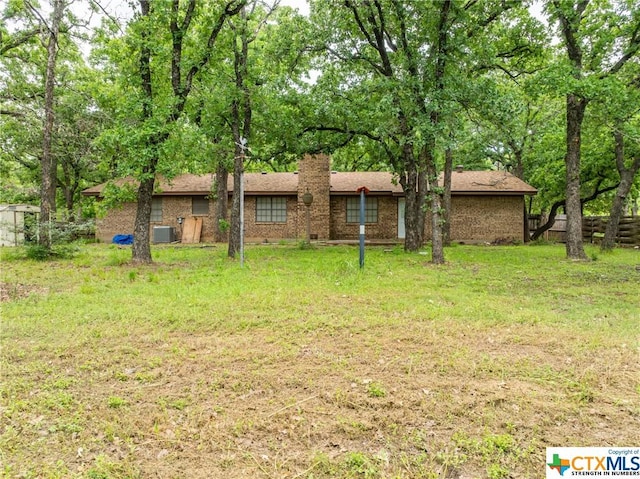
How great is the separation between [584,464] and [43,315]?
628 centimetres

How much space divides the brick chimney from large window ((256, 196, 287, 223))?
5.14ft

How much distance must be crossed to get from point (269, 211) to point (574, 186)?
1289 cm

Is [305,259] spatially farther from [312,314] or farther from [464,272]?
[312,314]

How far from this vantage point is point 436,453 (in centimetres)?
254

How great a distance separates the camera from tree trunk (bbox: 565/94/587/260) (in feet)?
40.0

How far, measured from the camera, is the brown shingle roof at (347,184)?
19.2 meters

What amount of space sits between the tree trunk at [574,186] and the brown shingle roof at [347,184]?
21.9 ft

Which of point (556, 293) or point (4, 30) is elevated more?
point (4, 30)

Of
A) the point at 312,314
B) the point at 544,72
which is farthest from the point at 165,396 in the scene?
the point at 544,72

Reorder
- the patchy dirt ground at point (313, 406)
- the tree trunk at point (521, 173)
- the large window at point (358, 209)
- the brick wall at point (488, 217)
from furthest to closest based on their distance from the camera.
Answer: the tree trunk at point (521, 173) < the large window at point (358, 209) < the brick wall at point (488, 217) < the patchy dirt ground at point (313, 406)

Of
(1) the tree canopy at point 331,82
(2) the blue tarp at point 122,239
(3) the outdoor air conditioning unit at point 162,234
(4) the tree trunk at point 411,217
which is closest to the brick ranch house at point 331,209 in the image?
(3) the outdoor air conditioning unit at point 162,234

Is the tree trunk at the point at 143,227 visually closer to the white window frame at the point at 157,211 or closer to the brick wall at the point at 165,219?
the brick wall at the point at 165,219

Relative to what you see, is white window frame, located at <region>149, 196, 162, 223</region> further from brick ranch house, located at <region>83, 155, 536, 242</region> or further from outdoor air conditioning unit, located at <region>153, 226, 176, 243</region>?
outdoor air conditioning unit, located at <region>153, 226, 176, 243</region>

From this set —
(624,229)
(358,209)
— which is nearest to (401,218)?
(358,209)
